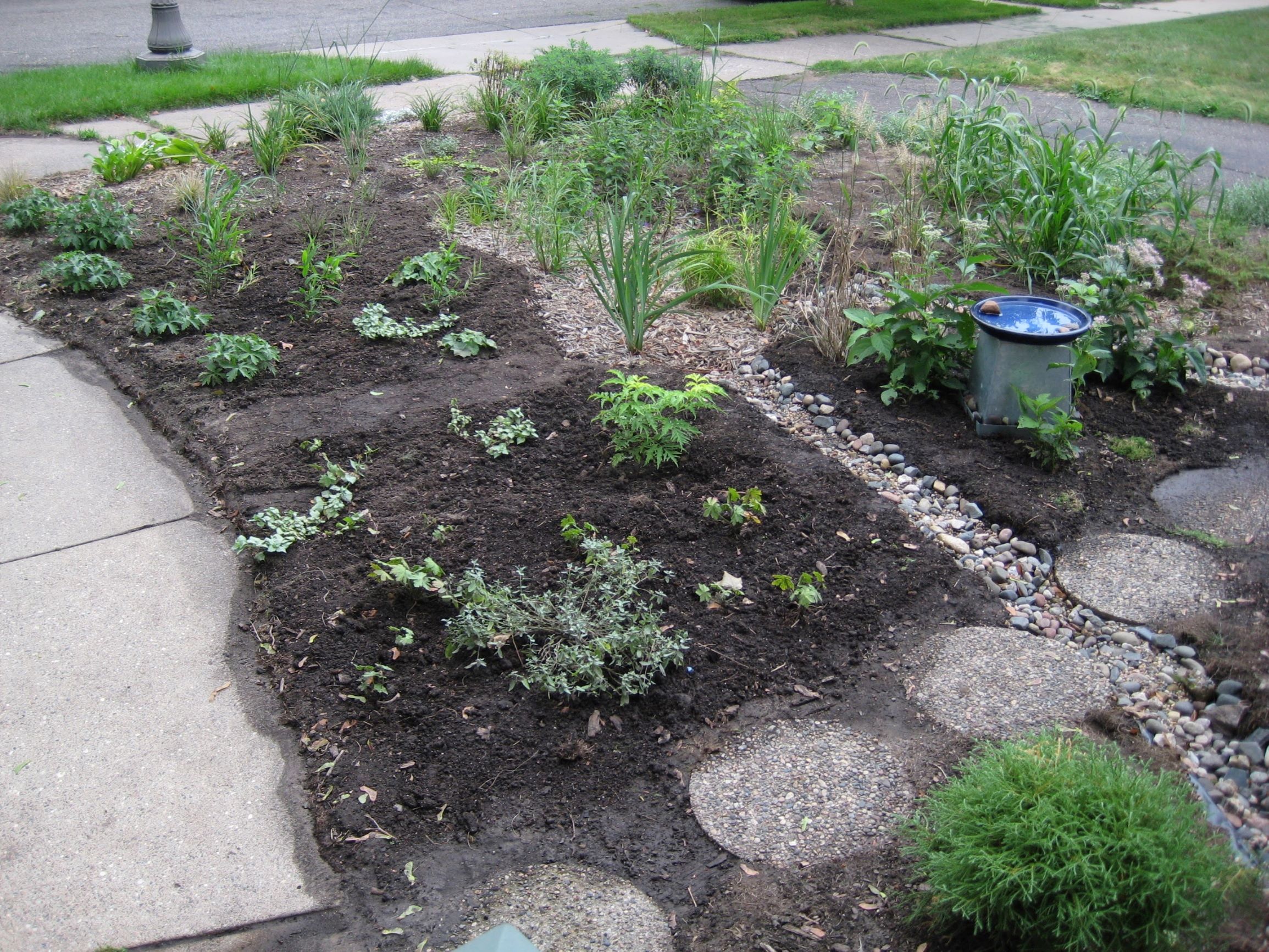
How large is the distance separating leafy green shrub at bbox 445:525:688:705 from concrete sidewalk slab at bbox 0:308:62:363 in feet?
9.55

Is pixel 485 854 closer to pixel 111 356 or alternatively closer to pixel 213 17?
pixel 111 356

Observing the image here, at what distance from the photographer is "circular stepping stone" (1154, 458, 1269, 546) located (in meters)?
3.73

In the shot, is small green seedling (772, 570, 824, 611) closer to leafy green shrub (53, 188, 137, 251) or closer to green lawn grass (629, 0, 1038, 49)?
leafy green shrub (53, 188, 137, 251)

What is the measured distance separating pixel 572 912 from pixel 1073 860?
3.64ft

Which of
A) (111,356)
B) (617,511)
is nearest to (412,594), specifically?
(617,511)

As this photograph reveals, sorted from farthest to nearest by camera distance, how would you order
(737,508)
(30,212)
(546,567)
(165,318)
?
(30,212), (165,318), (737,508), (546,567)

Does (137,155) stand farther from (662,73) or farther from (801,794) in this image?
(801,794)

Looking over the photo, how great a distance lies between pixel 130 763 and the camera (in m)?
2.71

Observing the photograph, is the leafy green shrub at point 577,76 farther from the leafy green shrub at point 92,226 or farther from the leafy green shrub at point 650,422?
the leafy green shrub at point 650,422

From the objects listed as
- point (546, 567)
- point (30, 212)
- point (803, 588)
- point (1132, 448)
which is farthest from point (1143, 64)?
point (30, 212)

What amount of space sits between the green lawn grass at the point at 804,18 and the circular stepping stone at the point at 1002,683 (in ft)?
30.6

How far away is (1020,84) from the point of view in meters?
9.98

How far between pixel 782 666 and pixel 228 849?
1611mm

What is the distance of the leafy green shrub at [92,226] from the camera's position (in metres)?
5.46
